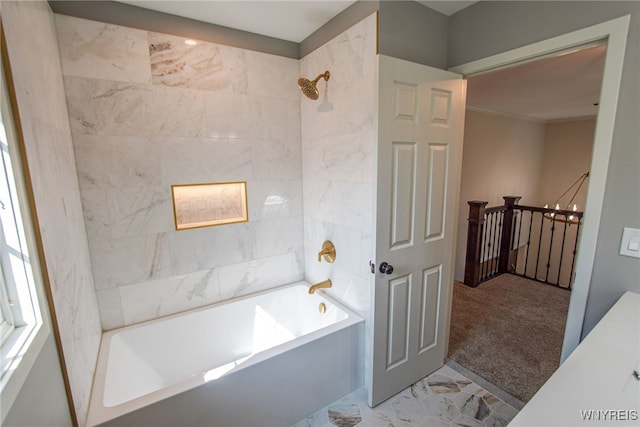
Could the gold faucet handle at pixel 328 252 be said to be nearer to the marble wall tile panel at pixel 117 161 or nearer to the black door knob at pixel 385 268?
the black door knob at pixel 385 268

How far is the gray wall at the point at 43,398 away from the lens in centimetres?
75

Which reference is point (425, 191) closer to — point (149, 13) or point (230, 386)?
point (230, 386)

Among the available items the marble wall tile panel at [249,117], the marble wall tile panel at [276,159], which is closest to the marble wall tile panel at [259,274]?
the marble wall tile panel at [276,159]

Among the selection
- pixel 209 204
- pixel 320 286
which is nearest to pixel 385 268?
pixel 320 286

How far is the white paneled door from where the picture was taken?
1.60 m

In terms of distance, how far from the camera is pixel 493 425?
173 cm

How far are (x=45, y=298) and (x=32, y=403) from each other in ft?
1.03

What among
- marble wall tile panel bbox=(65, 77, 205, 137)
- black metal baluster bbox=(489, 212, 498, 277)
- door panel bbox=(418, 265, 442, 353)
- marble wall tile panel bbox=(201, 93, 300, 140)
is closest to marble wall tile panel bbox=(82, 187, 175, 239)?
marble wall tile panel bbox=(65, 77, 205, 137)

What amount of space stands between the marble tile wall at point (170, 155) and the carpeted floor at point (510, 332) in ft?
5.78

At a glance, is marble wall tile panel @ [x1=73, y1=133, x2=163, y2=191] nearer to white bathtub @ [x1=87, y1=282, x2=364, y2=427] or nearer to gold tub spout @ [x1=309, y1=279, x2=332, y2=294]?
white bathtub @ [x1=87, y1=282, x2=364, y2=427]

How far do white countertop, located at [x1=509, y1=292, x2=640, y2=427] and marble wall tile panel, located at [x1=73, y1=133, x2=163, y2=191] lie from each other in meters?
2.11

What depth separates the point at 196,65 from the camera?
76.6 inches

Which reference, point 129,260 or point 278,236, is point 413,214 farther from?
point 129,260

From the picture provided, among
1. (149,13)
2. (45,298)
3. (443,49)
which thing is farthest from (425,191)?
(149,13)
